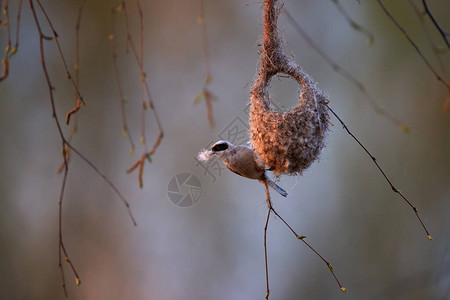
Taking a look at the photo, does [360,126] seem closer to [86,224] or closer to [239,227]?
[239,227]

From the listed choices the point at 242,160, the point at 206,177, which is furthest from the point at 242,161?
the point at 206,177

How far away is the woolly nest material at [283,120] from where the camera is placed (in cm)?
157

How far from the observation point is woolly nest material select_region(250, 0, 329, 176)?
1.57m

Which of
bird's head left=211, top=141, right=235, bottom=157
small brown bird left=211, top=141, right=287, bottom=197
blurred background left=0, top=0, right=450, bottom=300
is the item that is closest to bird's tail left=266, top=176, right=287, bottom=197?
small brown bird left=211, top=141, right=287, bottom=197

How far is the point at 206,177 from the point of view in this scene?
3701 mm

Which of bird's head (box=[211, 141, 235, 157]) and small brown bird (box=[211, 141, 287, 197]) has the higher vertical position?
bird's head (box=[211, 141, 235, 157])

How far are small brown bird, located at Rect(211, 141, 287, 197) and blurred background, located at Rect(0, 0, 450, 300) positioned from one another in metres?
1.78

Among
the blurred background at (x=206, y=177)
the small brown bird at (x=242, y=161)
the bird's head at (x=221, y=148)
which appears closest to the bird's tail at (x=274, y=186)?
the small brown bird at (x=242, y=161)

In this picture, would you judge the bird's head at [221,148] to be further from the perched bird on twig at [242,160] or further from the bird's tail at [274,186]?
the bird's tail at [274,186]

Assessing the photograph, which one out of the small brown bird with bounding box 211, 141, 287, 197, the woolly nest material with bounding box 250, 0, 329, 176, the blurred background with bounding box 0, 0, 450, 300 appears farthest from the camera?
the blurred background with bounding box 0, 0, 450, 300

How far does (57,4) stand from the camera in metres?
3.75

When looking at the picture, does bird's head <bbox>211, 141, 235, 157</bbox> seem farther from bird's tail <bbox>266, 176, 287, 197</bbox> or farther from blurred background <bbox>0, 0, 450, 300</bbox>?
blurred background <bbox>0, 0, 450, 300</bbox>

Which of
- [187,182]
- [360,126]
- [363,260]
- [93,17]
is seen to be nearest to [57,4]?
[93,17]

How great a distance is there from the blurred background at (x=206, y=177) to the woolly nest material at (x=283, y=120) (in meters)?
1.83
